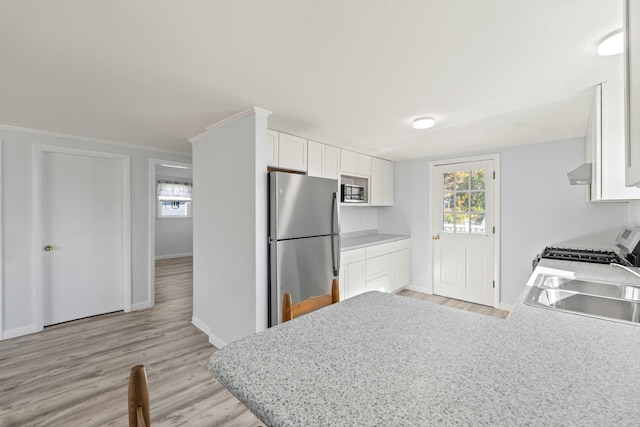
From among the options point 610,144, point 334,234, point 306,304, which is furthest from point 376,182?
point 306,304

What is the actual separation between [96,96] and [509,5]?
262 cm

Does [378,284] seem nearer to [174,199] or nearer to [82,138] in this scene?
[82,138]

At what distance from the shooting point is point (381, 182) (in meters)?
4.52

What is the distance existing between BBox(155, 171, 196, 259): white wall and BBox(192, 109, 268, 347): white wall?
15.7 feet

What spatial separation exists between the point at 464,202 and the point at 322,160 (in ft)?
7.22

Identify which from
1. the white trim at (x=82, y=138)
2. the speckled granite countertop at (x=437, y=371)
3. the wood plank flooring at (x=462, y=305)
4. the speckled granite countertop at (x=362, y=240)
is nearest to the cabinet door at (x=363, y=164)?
the speckled granite countertop at (x=362, y=240)

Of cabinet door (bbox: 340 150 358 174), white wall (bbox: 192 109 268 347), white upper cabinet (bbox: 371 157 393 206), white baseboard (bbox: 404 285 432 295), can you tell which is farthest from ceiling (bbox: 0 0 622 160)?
white baseboard (bbox: 404 285 432 295)

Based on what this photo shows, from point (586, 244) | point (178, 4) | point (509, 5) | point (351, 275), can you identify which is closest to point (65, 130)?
point (178, 4)

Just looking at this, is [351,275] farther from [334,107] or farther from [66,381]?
[66,381]

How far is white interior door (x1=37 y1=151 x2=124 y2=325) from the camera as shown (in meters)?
3.26

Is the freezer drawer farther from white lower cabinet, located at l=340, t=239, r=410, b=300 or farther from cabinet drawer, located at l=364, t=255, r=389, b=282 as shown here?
cabinet drawer, located at l=364, t=255, r=389, b=282

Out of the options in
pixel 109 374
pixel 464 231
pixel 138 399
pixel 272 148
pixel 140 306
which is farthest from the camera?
pixel 464 231

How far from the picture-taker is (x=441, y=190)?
430 cm

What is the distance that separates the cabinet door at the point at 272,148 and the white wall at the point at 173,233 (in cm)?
533
